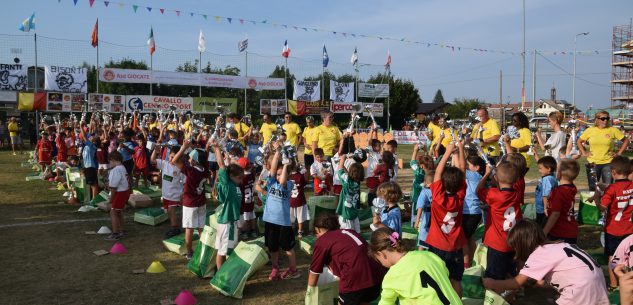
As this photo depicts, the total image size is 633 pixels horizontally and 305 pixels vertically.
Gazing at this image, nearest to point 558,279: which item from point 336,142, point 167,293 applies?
point 167,293

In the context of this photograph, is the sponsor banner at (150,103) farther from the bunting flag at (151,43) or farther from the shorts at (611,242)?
the shorts at (611,242)

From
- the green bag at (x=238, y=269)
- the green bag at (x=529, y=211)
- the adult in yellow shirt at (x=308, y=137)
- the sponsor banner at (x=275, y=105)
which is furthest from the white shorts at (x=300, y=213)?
the sponsor banner at (x=275, y=105)

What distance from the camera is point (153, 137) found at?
1304 cm

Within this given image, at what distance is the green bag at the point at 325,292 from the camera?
4.55 meters

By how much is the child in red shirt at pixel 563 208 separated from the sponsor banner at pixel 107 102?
85.4 feet

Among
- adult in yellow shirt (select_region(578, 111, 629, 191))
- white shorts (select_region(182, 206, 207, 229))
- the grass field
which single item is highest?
adult in yellow shirt (select_region(578, 111, 629, 191))

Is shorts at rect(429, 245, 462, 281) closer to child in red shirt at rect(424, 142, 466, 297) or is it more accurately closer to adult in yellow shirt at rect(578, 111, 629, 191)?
child in red shirt at rect(424, 142, 466, 297)

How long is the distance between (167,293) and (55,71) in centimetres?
2493

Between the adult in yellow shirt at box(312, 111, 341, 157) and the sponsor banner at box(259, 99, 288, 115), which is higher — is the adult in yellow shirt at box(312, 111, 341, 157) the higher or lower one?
the lower one

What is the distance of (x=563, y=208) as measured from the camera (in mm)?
5457

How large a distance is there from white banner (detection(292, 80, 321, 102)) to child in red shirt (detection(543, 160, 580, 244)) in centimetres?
2743

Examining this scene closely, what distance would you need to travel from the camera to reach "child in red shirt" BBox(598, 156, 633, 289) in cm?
559

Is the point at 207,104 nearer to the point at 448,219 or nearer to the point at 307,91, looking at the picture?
the point at 307,91

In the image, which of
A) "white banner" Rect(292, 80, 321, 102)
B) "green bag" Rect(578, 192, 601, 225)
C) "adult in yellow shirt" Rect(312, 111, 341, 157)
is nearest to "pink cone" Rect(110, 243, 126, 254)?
"adult in yellow shirt" Rect(312, 111, 341, 157)
